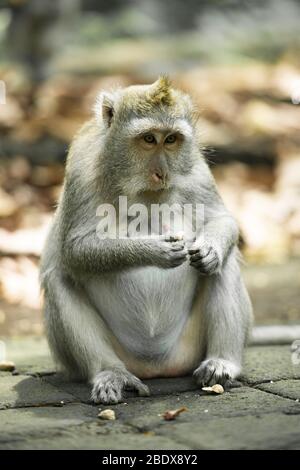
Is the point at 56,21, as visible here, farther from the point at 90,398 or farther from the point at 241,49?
the point at 90,398

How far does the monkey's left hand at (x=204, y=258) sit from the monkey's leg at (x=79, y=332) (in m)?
0.73

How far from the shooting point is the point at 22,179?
1309cm

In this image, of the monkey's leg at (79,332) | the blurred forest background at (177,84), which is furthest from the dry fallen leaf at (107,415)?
the blurred forest background at (177,84)

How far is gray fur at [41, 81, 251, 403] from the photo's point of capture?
576cm

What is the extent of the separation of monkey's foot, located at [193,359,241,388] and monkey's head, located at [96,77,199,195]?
1137mm

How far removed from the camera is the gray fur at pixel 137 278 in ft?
18.9

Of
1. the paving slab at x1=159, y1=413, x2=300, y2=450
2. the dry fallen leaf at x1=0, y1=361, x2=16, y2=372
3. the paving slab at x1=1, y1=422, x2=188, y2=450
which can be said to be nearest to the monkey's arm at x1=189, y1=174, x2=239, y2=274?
the paving slab at x1=159, y1=413, x2=300, y2=450

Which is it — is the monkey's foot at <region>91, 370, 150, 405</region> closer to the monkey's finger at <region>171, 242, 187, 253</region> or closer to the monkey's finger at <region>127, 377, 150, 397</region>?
the monkey's finger at <region>127, 377, 150, 397</region>

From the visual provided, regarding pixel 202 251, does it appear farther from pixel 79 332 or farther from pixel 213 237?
pixel 79 332

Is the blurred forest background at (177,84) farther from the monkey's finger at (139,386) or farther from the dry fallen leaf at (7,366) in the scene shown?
the dry fallen leaf at (7,366)

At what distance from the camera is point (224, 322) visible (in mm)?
5934

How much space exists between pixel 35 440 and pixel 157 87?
89.9 inches

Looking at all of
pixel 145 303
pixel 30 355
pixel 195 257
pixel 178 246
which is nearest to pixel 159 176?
pixel 178 246

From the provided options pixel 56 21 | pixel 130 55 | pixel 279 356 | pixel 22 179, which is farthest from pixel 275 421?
pixel 130 55
